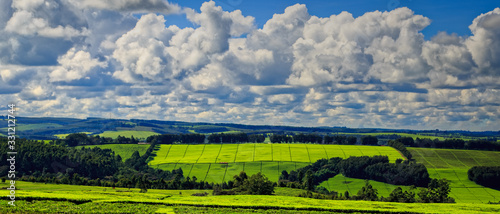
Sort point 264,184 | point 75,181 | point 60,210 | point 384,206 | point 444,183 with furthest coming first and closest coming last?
point 75,181
point 444,183
point 264,184
point 384,206
point 60,210

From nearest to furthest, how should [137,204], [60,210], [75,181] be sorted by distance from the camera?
[60,210] → [137,204] → [75,181]

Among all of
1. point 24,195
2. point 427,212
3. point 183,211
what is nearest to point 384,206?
point 427,212

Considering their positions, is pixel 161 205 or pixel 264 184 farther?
pixel 264 184

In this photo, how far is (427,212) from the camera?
90188mm

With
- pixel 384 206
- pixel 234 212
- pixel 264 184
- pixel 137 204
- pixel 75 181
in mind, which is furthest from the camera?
pixel 75 181

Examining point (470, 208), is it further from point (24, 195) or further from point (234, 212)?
point (24, 195)

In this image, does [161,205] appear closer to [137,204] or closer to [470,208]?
[137,204]

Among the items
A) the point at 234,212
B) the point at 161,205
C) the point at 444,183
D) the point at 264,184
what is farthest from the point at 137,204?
the point at 444,183

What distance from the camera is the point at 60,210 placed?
257 ft

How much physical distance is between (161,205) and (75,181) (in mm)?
122202

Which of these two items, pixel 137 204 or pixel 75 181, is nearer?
pixel 137 204

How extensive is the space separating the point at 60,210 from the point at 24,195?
636 inches

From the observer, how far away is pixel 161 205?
90.6m

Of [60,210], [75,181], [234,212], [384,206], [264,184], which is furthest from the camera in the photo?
[75,181]
